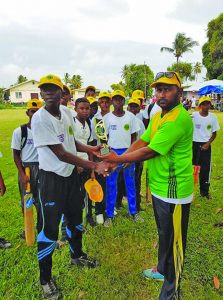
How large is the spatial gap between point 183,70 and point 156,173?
59.2 meters

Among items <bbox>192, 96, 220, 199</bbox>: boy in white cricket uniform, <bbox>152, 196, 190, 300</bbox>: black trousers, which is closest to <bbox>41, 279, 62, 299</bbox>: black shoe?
<bbox>152, 196, 190, 300</bbox>: black trousers

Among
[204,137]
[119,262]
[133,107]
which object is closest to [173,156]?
[119,262]

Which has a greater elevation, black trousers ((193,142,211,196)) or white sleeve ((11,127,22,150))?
white sleeve ((11,127,22,150))

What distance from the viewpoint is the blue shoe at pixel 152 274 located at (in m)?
3.35

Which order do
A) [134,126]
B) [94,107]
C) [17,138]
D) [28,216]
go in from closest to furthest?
1. [28,216]
2. [17,138]
3. [134,126]
4. [94,107]

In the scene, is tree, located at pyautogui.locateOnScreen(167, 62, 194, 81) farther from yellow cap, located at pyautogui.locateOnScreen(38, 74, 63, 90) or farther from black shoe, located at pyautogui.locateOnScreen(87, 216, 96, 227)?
yellow cap, located at pyautogui.locateOnScreen(38, 74, 63, 90)

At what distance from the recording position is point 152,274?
11.1 ft

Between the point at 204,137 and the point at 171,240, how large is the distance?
3.60 meters

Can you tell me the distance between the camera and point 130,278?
11.0 feet

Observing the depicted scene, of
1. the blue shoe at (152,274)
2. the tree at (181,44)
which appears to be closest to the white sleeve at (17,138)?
the blue shoe at (152,274)

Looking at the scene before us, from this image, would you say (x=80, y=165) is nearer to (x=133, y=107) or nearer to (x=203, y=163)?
(x=133, y=107)

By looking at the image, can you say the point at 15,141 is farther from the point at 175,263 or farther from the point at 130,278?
the point at 175,263

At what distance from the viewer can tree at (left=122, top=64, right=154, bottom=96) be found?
57.8 m

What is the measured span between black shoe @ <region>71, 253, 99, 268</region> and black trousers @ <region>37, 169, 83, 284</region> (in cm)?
53
